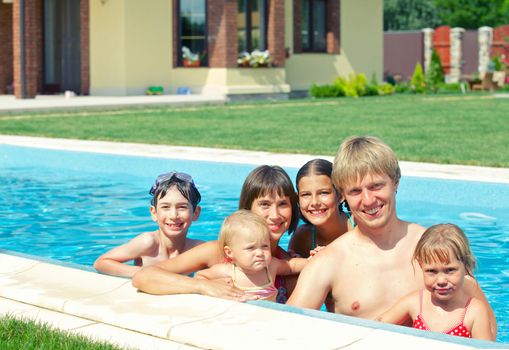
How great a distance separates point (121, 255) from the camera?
18.4 feet

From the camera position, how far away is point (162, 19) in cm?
2614

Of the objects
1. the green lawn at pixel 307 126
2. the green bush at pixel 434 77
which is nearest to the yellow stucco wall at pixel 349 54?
the green bush at pixel 434 77

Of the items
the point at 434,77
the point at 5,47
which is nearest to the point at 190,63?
the point at 5,47

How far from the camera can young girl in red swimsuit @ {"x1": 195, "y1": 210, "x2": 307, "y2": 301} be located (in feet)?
15.0

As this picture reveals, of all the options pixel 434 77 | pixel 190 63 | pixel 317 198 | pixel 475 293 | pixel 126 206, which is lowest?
pixel 126 206

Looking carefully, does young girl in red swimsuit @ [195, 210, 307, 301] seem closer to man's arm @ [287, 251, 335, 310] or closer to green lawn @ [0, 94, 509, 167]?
man's arm @ [287, 251, 335, 310]

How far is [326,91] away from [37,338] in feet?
78.7

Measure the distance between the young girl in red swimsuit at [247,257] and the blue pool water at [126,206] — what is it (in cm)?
197

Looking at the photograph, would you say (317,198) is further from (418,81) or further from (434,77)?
(434,77)

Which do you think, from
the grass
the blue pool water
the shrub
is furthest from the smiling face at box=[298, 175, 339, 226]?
the shrub

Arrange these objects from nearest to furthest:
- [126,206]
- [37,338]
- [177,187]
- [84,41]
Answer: [37,338]
[177,187]
[126,206]
[84,41]

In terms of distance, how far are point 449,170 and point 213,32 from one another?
56.6 ft

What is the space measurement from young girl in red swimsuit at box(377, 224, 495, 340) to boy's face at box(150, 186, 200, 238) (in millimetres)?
1480

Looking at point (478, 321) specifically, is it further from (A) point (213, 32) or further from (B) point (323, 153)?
(A) point (213, 32)
